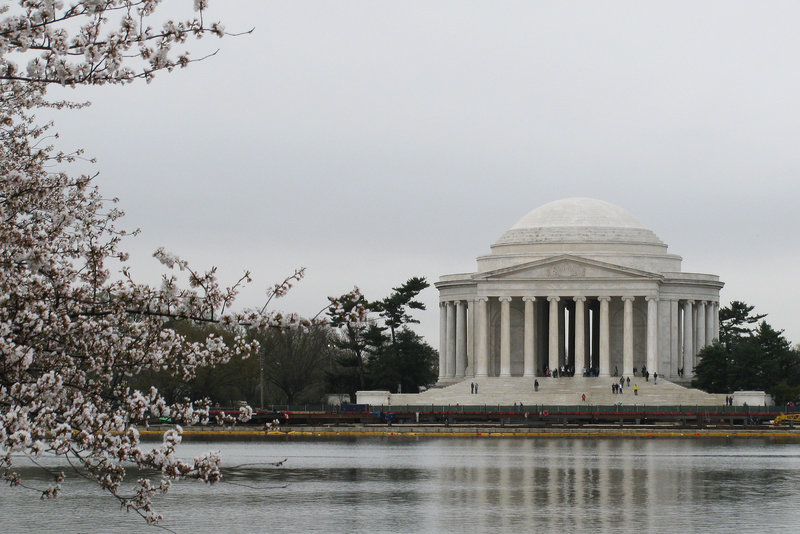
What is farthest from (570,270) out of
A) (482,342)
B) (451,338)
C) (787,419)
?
(787,419)

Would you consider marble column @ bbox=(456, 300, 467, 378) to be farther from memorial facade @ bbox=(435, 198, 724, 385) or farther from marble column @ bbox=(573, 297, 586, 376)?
marble column @ bbox=(573, 297, 586, 376)

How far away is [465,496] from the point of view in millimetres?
58906

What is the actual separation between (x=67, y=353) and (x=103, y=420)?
4.46 feet

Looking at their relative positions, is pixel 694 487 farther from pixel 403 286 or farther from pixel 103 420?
pixel 403 286

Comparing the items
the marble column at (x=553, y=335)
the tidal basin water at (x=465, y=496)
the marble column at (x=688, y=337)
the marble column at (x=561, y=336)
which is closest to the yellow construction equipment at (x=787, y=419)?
the tidal basin water at (x=465, y=496)

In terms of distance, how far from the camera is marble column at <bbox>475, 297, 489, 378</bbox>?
149625mm

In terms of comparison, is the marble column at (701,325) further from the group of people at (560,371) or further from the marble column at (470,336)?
the marble column at (470,336)

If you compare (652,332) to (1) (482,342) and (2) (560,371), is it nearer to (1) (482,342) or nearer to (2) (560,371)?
(2) (560,371)

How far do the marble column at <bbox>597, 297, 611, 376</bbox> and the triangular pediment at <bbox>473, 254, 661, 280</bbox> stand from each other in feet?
8.30

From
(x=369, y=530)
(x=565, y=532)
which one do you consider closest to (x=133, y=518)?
(x=369, y=530)

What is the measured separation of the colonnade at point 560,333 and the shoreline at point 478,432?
31.4m

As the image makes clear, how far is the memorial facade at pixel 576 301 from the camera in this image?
481 feet

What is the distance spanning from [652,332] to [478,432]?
131ft

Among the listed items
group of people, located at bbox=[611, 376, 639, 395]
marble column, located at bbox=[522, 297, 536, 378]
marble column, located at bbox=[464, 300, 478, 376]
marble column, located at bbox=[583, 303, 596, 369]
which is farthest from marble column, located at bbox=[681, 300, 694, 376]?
marble column, located at bbox=[464, 300, 478, 376]
